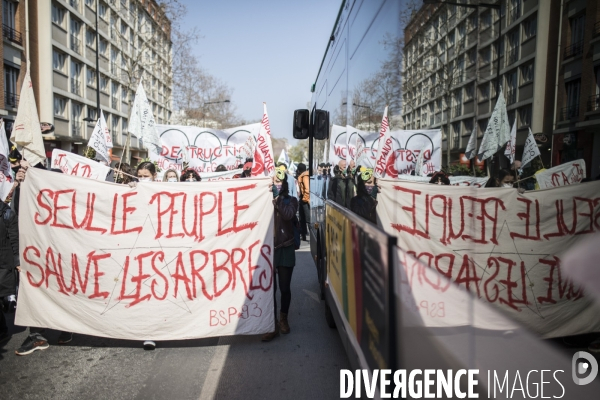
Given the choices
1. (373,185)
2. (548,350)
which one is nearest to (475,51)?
(548,350)

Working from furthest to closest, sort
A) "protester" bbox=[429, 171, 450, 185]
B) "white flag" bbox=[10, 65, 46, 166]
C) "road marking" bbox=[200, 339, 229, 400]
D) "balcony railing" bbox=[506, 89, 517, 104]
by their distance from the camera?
1. "white flag" bbox=[10, 65, 46, 166]
2. "road marking" bbox=[200, 339, 229, 400]
3. "protester" bbox=[429, 171, 450, 185]
4. "balcony railing" bbox=[506, 89, 517, 104]

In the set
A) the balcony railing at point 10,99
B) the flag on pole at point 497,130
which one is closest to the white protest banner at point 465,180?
the flag on pole at point 497,130

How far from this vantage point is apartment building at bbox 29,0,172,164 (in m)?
26.4

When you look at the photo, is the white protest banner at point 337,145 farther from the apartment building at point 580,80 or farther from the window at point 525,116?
the apartment building at point 580,80

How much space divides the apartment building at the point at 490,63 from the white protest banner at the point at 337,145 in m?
2.57

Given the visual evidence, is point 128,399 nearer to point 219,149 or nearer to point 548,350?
point 548,350

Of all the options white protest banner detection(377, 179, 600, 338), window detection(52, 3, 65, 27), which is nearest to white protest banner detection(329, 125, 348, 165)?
white protest banner detection(377, 179, 600, 338)

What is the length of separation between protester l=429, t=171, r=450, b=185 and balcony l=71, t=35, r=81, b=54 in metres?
34.9

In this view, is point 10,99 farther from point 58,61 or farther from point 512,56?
point 512,56

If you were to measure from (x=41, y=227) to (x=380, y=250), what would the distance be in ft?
12.7

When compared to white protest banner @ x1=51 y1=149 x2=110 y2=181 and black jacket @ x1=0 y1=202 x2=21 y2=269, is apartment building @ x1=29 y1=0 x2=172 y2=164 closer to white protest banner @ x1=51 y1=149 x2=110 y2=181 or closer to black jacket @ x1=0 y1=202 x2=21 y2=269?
white protest banner @ x1=51 y1=149 x2=110 y2=181

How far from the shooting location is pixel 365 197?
3826mm

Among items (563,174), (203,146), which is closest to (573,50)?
(563,174)

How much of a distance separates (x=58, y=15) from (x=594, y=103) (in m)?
34.8
